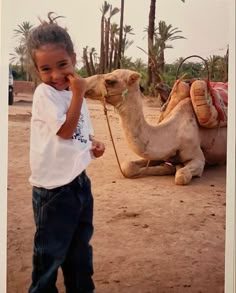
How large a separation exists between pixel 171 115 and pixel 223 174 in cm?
22

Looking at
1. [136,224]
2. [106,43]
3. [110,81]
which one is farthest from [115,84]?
[136,224]

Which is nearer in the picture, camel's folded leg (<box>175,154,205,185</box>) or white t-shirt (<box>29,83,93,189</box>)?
white t-shirt (<box>29,83,93,189</box>)

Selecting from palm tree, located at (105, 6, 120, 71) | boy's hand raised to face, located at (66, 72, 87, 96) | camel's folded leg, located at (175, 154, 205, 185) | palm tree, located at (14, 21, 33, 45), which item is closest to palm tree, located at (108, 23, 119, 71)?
palm tree, located at (105, 6, 120, 71)

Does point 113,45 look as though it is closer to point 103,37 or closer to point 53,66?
point 103,37

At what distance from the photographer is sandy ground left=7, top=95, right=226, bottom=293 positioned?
4.35 ft

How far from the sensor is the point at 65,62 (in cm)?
129

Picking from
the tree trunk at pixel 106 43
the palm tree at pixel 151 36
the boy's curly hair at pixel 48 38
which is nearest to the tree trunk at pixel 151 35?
the palm tree at pixel 151 36

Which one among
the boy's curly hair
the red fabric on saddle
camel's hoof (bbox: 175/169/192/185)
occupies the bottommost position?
camel's hoof (bbox: 175/169/192/185)

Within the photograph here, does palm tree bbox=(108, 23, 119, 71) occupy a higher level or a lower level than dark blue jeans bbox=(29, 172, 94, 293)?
higher

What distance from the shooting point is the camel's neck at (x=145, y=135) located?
139 cm

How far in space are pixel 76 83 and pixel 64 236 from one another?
1.30ft

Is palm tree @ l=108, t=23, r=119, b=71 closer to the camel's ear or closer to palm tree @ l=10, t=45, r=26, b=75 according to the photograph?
the camel's ear

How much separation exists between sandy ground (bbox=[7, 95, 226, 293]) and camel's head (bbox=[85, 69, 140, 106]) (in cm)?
4

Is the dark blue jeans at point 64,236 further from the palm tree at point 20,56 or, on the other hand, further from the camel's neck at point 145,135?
the palm tree at point 20,56
